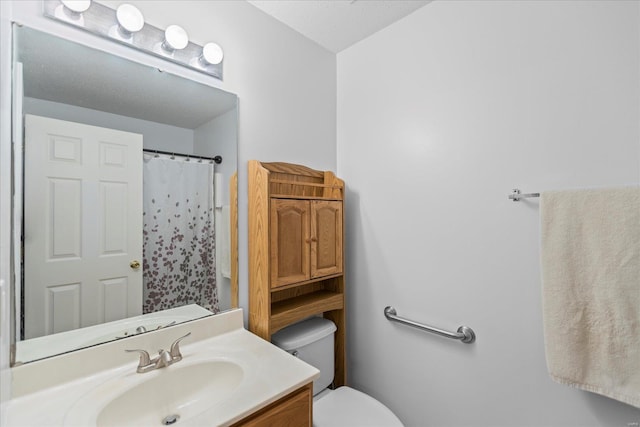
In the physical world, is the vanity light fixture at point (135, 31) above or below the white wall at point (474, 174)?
above

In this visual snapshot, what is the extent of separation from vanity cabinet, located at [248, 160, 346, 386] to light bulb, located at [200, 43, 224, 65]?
1.45 ft

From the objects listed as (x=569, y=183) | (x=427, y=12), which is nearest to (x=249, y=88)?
(x=427, y=12)

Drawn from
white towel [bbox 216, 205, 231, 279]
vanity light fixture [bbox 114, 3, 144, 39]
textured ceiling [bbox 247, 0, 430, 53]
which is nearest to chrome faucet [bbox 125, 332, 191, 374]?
white towel [bbox 216, 205, 231, 279]

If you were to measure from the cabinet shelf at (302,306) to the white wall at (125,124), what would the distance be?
810 mm

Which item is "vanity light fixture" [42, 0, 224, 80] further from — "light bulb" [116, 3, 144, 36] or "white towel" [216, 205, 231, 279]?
"white towel" [216, 205, 231, 279]

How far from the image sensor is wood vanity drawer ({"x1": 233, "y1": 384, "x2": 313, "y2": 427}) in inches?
31.5

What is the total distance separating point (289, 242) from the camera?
1.31 m

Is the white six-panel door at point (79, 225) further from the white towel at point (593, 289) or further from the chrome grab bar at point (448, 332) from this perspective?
the white towel at point (593, 289)

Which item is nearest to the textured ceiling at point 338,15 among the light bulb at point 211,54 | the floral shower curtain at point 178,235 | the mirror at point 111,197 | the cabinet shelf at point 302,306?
the light bulb at point 211,54

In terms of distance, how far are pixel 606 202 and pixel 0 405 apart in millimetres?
1626

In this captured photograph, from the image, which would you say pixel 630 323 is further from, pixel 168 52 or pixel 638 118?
pixel 168 52

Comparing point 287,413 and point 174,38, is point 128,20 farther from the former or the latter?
point 287,413

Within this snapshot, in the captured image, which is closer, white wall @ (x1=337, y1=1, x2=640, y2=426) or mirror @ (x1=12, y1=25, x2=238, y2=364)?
mirror @ (x1=12, y1=25, x2=238, y2=364)

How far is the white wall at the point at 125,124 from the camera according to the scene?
877 mm
